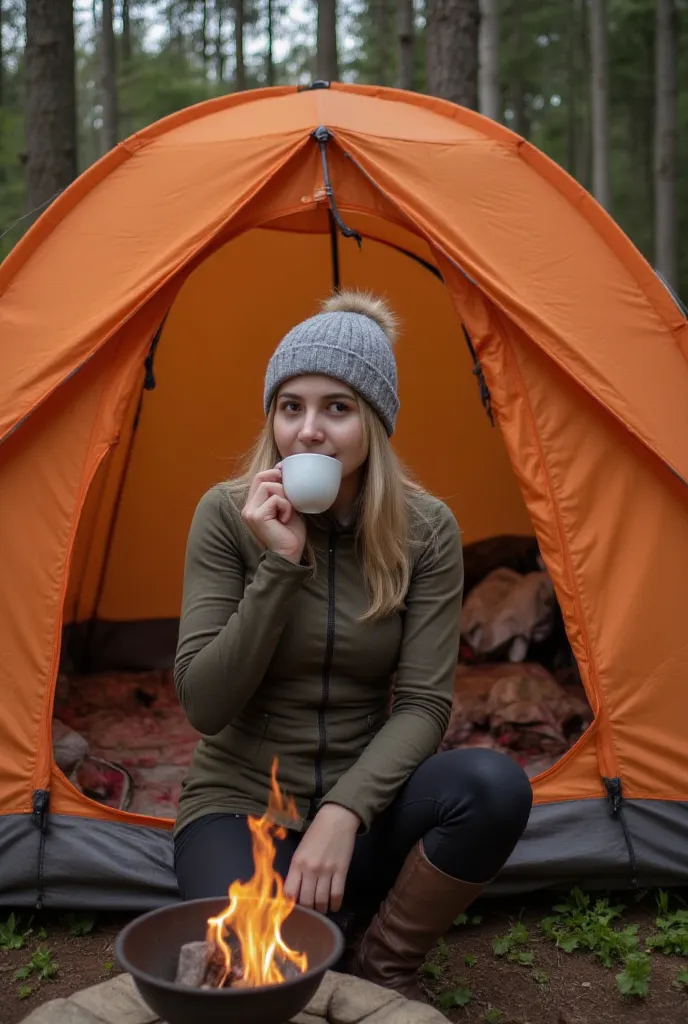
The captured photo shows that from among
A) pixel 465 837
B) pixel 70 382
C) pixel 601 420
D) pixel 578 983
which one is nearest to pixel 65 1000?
pixel 465 837

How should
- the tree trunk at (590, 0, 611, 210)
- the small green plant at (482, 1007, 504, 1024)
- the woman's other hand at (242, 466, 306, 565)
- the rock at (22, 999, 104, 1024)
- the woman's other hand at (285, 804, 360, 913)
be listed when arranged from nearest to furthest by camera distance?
the rock at (22, 999, 104, 1024), the woman's other hand at (285, 804, 360, 913), the woman's other hand at (242, 466, 306, 565), the small green plant at (482, 1007, 504, 1024), the tree trunk at (590, 0, 611, 210)

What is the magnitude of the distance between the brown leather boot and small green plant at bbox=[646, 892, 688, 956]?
0.76 meters

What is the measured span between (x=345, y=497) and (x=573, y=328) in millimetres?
997

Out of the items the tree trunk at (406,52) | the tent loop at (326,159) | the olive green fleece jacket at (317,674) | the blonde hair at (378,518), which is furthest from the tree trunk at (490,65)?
the olive green fleece jacket at (317,674)

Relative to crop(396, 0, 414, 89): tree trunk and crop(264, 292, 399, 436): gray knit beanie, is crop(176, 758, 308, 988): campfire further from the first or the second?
crop(396, 0, 414, 89): tree trunk

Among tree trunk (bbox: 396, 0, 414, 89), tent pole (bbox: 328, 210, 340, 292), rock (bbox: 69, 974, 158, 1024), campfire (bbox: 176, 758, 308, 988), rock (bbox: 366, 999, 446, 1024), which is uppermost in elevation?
tree trunk (bbox: 396, 0, 414, 89)

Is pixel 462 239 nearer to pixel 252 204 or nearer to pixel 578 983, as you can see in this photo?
pixel 252 204

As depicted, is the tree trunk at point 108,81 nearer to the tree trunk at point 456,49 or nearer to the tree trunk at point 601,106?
the tree trunk at point 601,106

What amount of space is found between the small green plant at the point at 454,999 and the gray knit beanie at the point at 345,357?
1.22 m

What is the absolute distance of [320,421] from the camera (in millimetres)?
2014

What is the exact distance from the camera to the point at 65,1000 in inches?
57.7

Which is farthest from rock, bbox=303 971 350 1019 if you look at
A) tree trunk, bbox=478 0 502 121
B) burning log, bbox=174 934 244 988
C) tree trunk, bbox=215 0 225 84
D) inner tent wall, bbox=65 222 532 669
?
tree trunk, bbox=215 0 225 84

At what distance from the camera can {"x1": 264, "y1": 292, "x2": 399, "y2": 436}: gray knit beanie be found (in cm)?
202

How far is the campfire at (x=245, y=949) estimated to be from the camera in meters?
1.43
